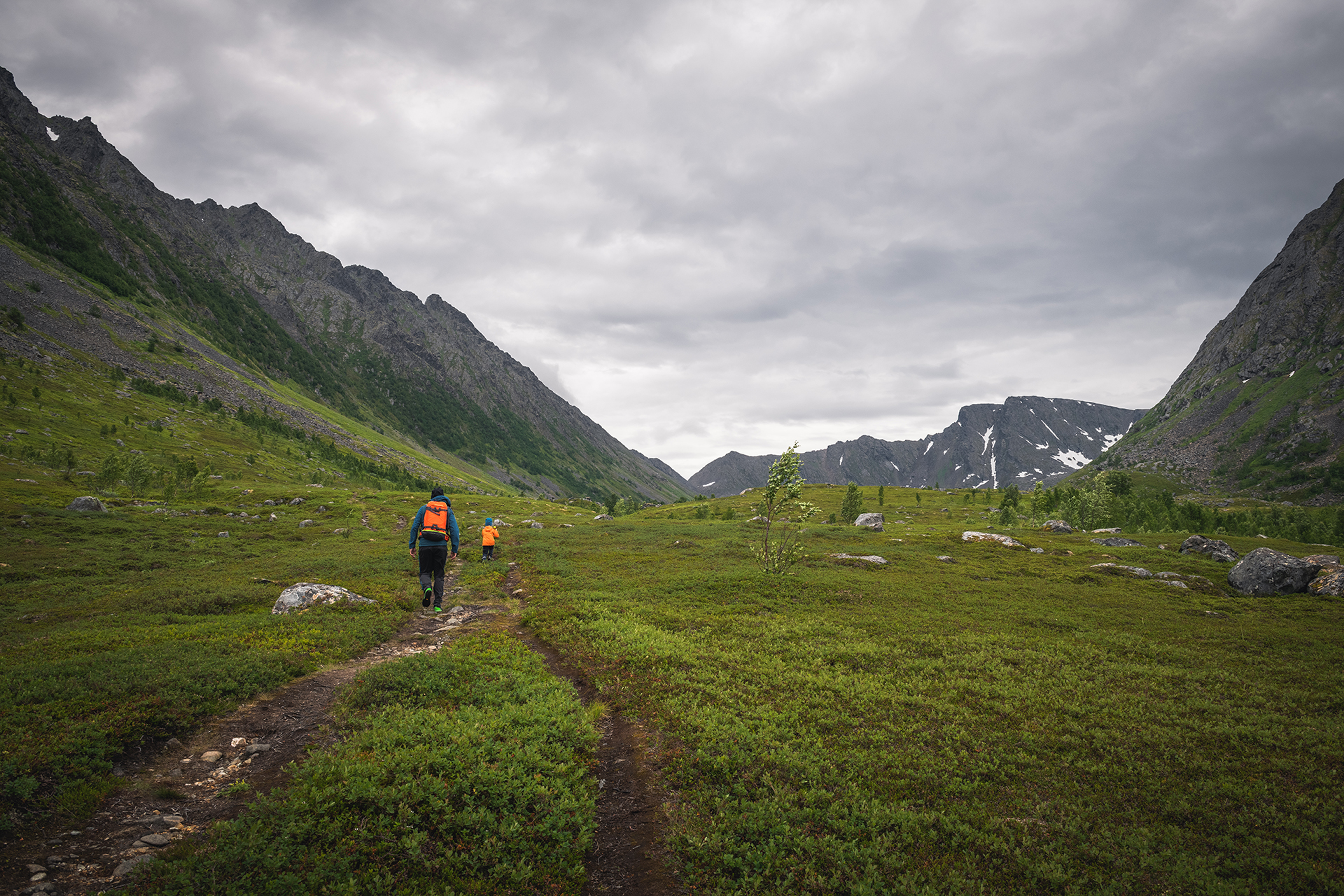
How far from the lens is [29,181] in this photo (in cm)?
17350

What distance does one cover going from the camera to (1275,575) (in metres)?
36.7

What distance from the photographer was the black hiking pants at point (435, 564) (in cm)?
2341

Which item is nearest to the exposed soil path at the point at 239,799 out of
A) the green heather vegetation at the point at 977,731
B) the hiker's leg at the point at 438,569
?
the green heather vegetation at the point at 977,731

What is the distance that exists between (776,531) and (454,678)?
189 ft

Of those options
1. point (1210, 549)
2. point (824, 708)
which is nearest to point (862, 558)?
point (824, 708)

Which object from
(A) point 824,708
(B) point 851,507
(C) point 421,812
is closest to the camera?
(C) point 421,812

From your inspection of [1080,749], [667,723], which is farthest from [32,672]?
[1080,749]

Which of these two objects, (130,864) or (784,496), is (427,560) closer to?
(130,864)

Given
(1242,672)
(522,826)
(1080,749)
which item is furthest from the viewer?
(1242,672)

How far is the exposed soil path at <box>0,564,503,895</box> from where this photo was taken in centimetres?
720

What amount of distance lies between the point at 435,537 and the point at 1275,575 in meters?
57.9

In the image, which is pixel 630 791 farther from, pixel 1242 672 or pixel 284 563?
pixel 284 563

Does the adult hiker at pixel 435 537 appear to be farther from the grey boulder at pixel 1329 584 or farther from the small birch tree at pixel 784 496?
the grey boulder at pixel 1329 584

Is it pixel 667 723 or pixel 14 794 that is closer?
pixel 14 794
